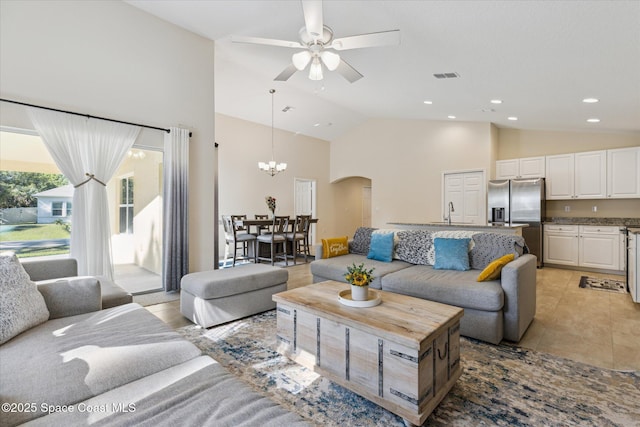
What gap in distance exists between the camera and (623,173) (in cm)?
519

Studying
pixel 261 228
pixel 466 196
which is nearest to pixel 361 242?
pixel 261 228

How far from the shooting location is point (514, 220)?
5.98 m

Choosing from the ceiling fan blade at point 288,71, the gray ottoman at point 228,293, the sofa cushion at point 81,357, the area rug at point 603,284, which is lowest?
the area rug at point 603,284

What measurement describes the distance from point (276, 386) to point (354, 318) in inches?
27.4

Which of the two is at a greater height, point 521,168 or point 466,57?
point 466,57

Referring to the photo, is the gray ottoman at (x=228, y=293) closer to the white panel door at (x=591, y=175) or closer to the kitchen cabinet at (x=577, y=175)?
the kitchen cabinet at (x=577, y=175)

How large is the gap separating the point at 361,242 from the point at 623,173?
4.81 metres

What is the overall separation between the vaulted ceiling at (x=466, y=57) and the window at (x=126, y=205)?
2.23 m

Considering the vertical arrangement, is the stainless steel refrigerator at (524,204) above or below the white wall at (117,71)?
below

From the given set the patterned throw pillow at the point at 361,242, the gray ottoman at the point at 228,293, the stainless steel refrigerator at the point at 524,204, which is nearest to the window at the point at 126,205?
the gray ottoman at the point at 228,293

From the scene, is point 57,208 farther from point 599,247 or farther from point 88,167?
point 599,247

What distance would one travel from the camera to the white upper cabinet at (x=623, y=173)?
5077mm

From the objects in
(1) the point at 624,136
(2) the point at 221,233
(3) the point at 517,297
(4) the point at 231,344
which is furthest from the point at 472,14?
(2) the point at 221,233

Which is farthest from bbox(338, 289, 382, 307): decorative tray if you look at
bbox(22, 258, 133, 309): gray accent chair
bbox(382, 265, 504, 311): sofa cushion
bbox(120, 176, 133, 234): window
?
bbox(120, 176, 133, 234): window
